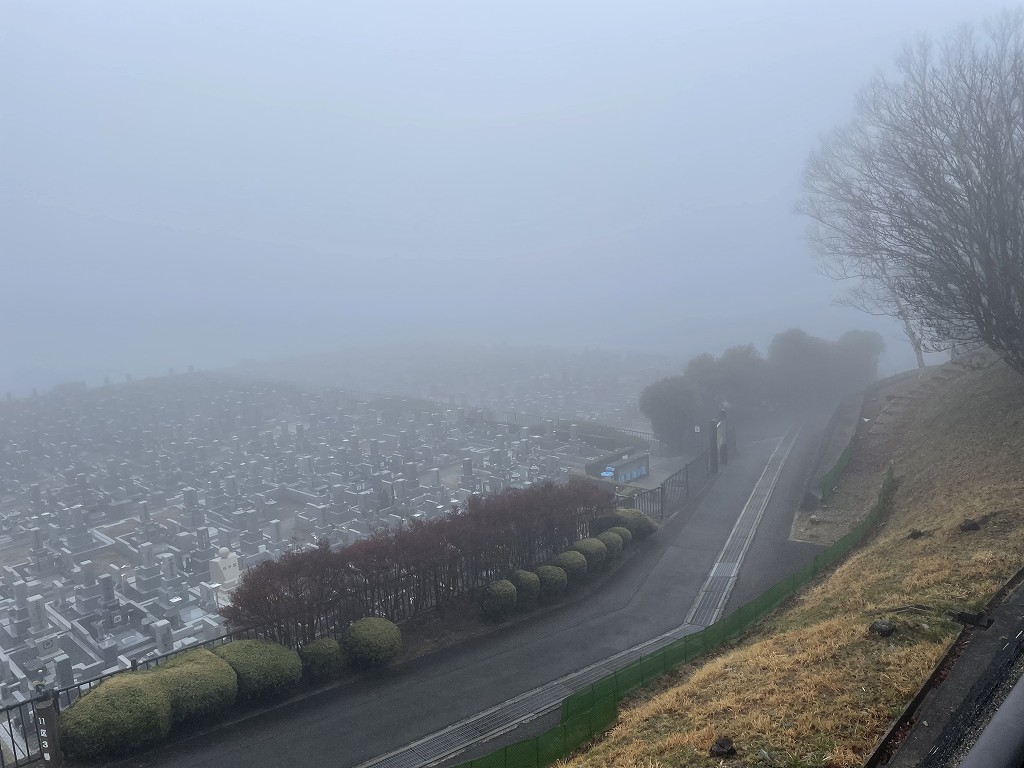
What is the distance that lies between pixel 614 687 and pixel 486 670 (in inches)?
148

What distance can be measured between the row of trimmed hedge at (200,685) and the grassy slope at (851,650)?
605cm

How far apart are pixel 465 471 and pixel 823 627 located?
1154 inches

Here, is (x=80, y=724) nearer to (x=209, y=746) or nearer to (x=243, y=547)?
(x=209, y=746)

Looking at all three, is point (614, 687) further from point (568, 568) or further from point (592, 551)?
point (592, 551)

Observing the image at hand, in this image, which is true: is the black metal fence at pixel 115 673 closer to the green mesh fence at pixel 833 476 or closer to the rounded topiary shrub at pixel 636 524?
the rounded topiary shrub at pixel 636 524

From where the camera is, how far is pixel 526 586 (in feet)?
54.3

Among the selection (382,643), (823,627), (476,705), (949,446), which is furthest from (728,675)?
(949,446)

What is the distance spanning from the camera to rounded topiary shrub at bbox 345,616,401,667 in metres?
13.6

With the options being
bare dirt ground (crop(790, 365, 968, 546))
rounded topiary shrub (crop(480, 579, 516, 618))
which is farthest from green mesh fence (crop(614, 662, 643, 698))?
bare dirt ground (crop(790, 365, 968, 546))

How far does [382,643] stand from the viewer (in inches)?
537

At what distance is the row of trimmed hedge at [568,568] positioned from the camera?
16.0m

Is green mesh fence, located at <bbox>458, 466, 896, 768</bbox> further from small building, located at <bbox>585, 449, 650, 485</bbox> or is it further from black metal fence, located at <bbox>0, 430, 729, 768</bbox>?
small building, located at <bbox>585, 449, 650, 485</bbox>

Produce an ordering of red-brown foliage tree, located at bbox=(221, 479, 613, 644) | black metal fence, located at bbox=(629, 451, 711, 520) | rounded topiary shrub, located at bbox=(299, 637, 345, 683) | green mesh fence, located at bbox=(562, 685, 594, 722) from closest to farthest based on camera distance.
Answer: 1. green mesh fence, located at bbox=(562, 685, 594, 722)
2. rounded topiary shrub, located at bbox=(299, 637, 345, 683)
3. red-brown foliage tree, located at bbox=(221, 479, 613, 644)
4. black metal fence, located at bbox=(629, 451, 711, 520)

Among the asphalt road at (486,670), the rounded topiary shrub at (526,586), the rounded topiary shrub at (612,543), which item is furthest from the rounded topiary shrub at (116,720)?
the rounded topiary shrub at (612,543)
